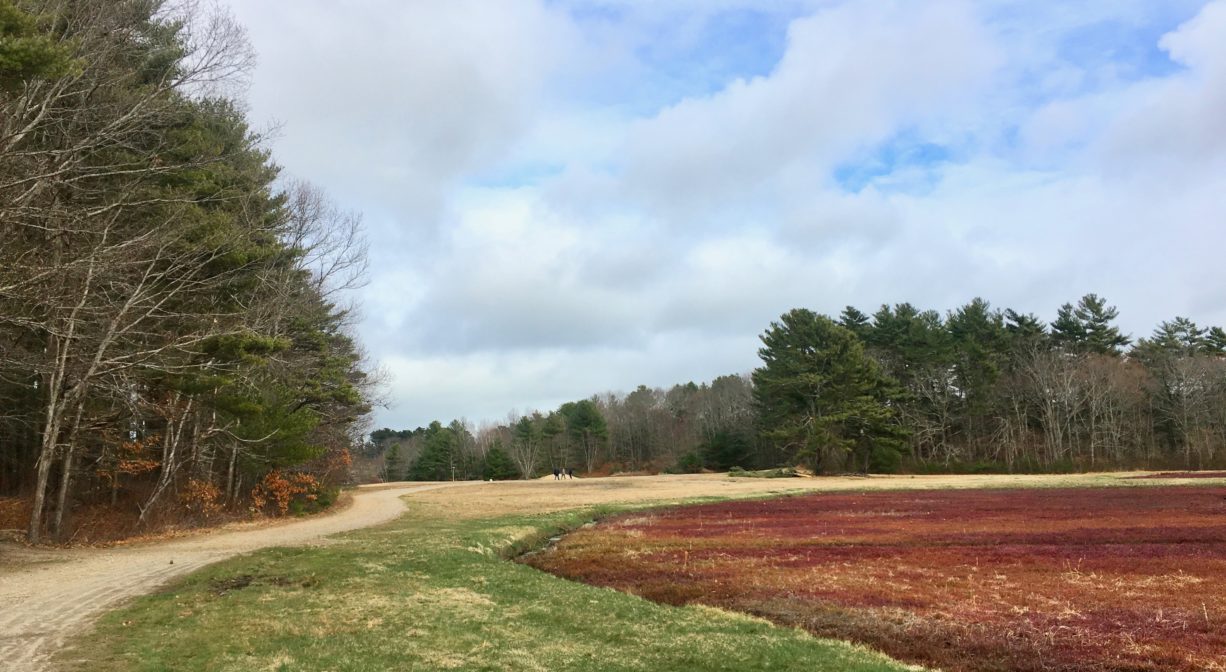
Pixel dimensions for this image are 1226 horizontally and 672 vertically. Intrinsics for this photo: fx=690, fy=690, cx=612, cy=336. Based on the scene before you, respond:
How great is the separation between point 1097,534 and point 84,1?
95.5ft

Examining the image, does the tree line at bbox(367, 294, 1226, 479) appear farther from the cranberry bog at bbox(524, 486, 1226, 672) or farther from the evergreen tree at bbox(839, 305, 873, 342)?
the cranberry bog at bbox(524, 486, 1226, 672)

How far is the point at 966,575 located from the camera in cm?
1455

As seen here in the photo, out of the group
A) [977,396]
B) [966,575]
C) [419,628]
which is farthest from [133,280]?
[977,396]

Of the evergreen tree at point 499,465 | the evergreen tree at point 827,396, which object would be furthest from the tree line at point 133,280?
the evergreen tree at point 499,465

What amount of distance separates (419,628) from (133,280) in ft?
50.7

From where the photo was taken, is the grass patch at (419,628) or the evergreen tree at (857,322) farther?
the evergreen tree at (857,322)

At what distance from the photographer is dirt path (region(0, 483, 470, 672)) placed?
8906mm

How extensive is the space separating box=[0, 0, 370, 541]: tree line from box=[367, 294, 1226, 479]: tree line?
172ft

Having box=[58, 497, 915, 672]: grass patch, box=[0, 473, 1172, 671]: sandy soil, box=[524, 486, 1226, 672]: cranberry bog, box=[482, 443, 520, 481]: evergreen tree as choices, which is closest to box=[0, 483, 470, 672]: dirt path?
box=[0, 473, 1172, 671]: sandy soil

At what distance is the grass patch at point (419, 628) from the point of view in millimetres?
8180

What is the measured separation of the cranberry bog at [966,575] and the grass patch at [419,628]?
57.8 inches

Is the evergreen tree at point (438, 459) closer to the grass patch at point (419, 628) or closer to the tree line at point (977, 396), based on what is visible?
the tree line at point (977, 396)

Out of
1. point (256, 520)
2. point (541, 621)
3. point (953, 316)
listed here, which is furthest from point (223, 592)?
point (953, 316)

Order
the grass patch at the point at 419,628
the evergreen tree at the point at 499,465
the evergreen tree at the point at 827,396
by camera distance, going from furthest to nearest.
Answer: the evergreen tree at the point at 499,465, the evergreen tree at the point at 827,396, the grass patch at the point at 419,628
